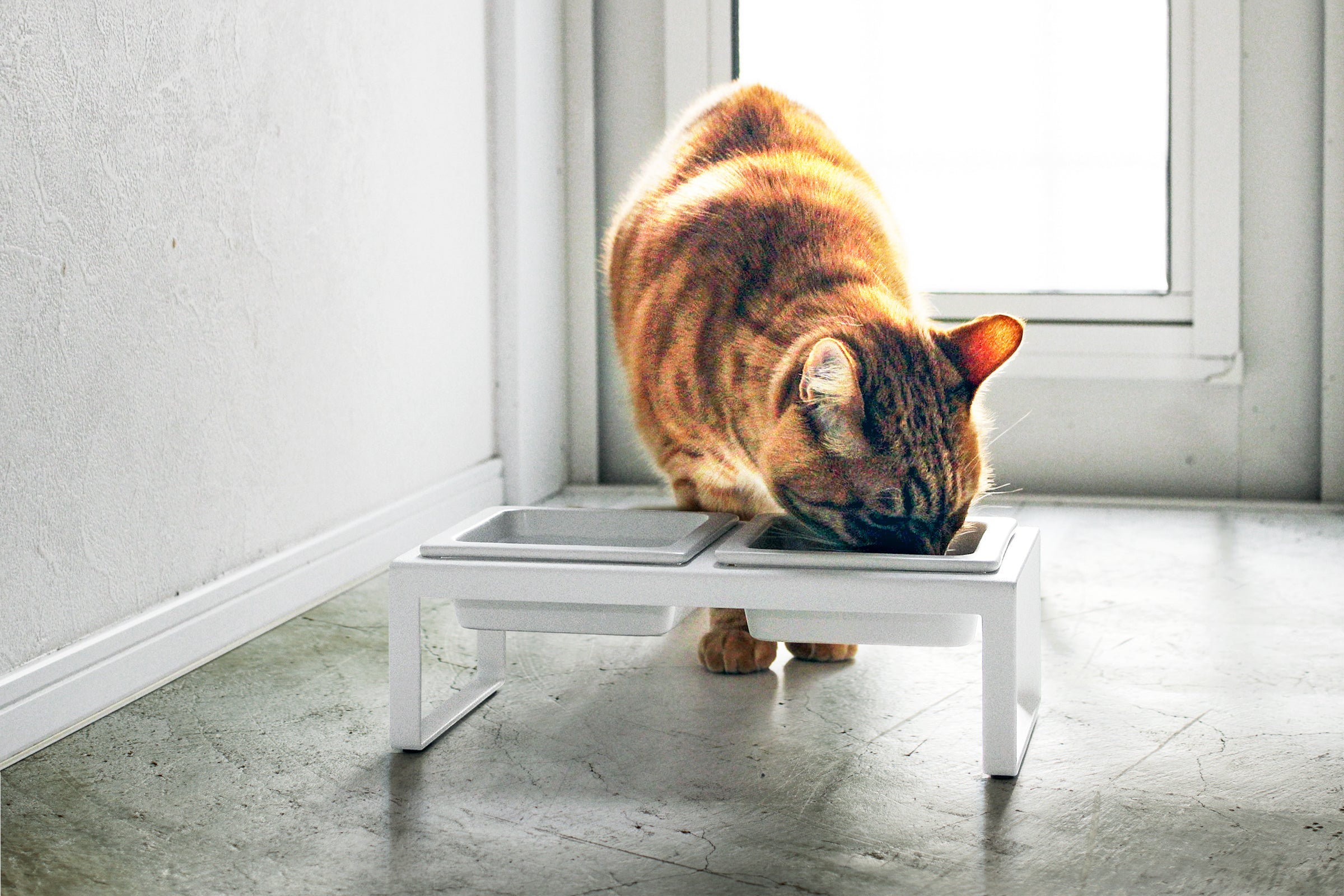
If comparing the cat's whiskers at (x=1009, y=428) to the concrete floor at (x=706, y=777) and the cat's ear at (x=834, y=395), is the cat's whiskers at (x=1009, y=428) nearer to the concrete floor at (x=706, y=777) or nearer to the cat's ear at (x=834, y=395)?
the concrete floor at (x=706, y=777)

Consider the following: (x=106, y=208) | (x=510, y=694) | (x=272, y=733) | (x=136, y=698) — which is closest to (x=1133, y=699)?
(x=510, y=694)

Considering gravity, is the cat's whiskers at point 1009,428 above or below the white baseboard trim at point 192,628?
above

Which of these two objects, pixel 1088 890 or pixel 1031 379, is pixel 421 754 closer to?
pixel 1088 890

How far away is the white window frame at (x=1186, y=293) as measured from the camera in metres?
3.14

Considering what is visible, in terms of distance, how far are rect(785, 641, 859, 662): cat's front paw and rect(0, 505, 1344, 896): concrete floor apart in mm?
26

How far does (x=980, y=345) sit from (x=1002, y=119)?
2013 millimetres

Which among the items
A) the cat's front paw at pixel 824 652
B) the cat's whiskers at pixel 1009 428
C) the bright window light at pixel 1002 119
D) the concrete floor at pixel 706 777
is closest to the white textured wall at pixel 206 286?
the concrete floor at pixel 706 777

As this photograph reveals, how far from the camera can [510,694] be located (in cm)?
188

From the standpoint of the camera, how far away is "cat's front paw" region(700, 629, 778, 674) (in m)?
1.94

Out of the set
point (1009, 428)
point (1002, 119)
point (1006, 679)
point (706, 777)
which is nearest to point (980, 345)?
point (1006, 679)

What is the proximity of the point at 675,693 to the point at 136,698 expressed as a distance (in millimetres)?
746

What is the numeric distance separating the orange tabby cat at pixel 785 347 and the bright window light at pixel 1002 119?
1288 mm

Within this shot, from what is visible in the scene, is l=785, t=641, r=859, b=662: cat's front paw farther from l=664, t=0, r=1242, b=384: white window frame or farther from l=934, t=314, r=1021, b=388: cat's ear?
l=664, t=0, r=1242, b=384: white window frame

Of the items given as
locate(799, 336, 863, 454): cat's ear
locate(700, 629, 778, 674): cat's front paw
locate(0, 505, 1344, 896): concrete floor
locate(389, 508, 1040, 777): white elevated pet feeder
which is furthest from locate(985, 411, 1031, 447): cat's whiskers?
locate(799, 336, 863, 454): cat's ear
